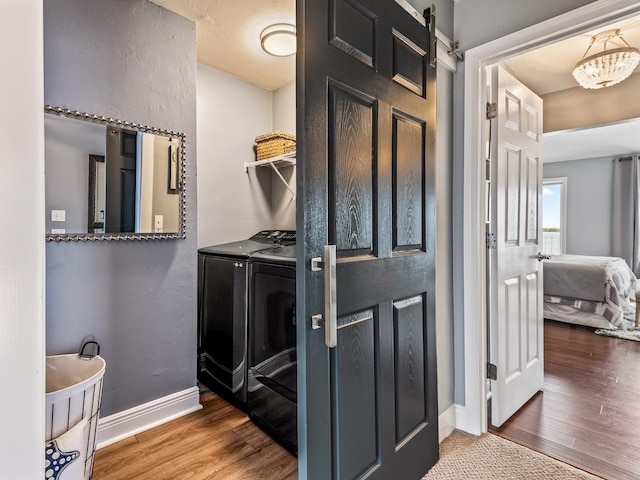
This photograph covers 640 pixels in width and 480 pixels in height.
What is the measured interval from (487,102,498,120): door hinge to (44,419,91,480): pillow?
2490 millimetres

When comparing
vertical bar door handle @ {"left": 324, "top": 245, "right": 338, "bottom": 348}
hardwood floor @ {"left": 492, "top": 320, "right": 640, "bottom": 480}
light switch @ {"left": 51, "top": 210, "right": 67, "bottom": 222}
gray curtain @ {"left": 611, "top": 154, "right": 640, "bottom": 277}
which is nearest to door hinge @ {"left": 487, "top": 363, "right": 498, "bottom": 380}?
hardwood floor @ {"left": 492, "top": 320, "right": 640, "bottom": 480}

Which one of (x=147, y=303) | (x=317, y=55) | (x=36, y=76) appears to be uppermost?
(x=317, y=55)

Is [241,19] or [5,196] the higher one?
[241,19]

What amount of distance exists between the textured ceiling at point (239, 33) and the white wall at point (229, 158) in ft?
0.50

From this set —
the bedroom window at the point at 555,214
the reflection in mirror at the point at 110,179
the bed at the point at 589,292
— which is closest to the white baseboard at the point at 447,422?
the reflection in mirror at the point at 110,179

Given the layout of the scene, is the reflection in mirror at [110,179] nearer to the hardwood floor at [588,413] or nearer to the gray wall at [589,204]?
the hardwood floor at [588,413]

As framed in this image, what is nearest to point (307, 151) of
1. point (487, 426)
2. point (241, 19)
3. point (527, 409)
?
point (241, 19)

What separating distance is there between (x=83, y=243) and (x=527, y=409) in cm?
288

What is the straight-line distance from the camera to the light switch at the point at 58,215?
167 centimetres

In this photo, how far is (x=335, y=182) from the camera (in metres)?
1.17

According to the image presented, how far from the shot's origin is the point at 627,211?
19.5 feet

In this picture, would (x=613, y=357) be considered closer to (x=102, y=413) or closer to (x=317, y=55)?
(x=317, y=55)

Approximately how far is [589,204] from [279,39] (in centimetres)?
692

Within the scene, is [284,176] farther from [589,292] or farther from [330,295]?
[589,292]
